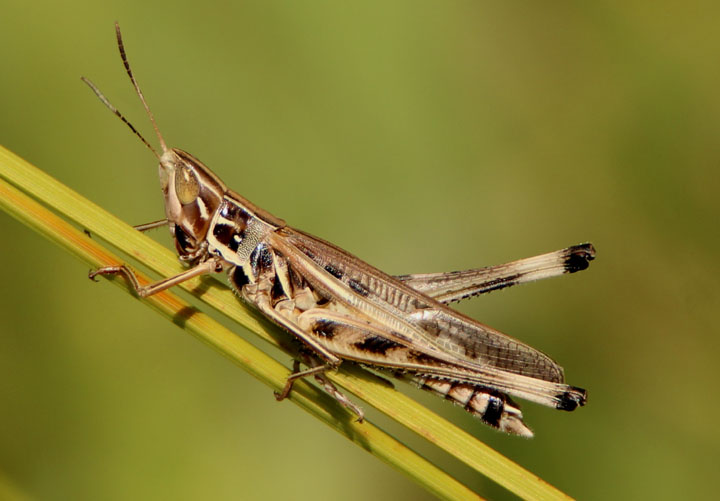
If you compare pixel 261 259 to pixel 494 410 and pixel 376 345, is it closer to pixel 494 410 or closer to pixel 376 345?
pixel 376 345

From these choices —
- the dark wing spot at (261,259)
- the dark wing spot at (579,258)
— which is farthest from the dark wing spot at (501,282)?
the dark wing spot at (261,259)

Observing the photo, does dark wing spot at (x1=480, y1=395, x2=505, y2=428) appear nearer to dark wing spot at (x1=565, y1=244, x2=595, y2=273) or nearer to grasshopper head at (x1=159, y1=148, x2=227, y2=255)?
dark wing spot at (x1=565, y1=244, x2=595, y2=273)

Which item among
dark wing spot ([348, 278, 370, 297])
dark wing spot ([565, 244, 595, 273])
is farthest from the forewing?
dark wing spot ([565, 244, 595, 273])

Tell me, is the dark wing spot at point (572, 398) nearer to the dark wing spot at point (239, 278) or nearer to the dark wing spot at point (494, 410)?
the dark wing spot at point (494, 410)

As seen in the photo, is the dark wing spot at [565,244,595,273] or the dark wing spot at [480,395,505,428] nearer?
the dark wing spot at [480,395,505,428]

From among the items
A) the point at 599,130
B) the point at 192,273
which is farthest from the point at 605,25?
the point at 192,273

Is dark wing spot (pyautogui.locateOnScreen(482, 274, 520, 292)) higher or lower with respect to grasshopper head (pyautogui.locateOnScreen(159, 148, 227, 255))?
higher

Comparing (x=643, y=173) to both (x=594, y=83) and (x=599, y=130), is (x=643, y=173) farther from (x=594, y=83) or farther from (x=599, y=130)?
(x=594, y=83)

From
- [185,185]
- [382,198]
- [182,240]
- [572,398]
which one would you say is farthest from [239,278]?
[572,398]
